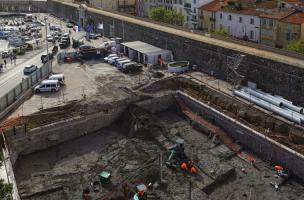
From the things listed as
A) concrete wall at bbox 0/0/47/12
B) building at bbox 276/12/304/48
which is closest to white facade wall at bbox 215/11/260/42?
Answer: building at bbox 276/12/304/48

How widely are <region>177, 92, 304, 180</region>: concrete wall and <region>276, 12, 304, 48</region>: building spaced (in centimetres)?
2361

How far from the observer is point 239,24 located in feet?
208

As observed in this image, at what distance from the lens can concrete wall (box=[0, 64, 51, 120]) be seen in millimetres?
35784

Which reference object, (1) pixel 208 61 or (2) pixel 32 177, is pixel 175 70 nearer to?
(1) pixel 208 61

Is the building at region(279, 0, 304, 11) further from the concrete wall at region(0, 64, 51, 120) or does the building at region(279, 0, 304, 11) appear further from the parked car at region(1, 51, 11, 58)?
the parked car at region(1, 51, 11, 58)

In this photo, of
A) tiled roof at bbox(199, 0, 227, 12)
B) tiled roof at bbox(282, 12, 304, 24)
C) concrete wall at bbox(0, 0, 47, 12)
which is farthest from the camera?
concrete wall at bbox(0, 0, 47, 12)

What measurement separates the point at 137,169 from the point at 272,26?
121 ft

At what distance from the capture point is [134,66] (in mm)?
46781

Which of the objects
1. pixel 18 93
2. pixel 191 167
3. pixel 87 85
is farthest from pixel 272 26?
pixel 18 93

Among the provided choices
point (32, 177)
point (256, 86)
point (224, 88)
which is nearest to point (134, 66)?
point (224, 88)

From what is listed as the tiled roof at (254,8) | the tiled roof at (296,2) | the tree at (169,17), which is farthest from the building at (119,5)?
the tiled roof at (296,2)

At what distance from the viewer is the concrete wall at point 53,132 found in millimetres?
31812

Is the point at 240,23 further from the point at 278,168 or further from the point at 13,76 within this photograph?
the point at 278,168

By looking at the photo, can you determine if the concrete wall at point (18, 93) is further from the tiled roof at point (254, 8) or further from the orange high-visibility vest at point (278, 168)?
the tiled roof at point (254, 8)
